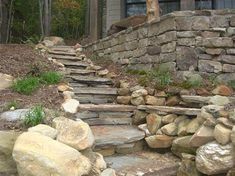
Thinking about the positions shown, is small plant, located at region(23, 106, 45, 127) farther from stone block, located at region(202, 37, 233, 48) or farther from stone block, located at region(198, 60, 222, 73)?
stone block, located at region(202, 37, 233, 48)

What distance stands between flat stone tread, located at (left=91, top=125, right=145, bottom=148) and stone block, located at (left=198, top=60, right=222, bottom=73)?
1.34 metres

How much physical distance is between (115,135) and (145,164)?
1.79 feet

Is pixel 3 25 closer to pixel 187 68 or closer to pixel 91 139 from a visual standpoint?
pixel 187 68

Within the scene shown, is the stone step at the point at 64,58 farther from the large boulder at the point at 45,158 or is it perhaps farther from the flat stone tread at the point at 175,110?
the large boulder at the point at 45,158

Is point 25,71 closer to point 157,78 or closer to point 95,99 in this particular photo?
point 95,99

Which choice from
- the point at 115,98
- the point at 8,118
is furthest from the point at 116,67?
the point at 8,118

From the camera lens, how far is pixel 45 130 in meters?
3.55

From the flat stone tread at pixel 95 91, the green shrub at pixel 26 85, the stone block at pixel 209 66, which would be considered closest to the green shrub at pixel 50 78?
the green shrub at pixel 26 85

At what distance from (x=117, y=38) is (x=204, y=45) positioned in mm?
2536

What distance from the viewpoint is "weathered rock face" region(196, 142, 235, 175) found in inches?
139

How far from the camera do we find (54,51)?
8.54 meters

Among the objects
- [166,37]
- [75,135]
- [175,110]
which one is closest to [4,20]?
[166,37]

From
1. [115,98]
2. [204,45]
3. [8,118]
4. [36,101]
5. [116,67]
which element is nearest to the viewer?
[8,118]

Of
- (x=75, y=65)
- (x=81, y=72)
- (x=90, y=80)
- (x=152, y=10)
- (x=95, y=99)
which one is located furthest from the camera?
(x=75, y=65)
